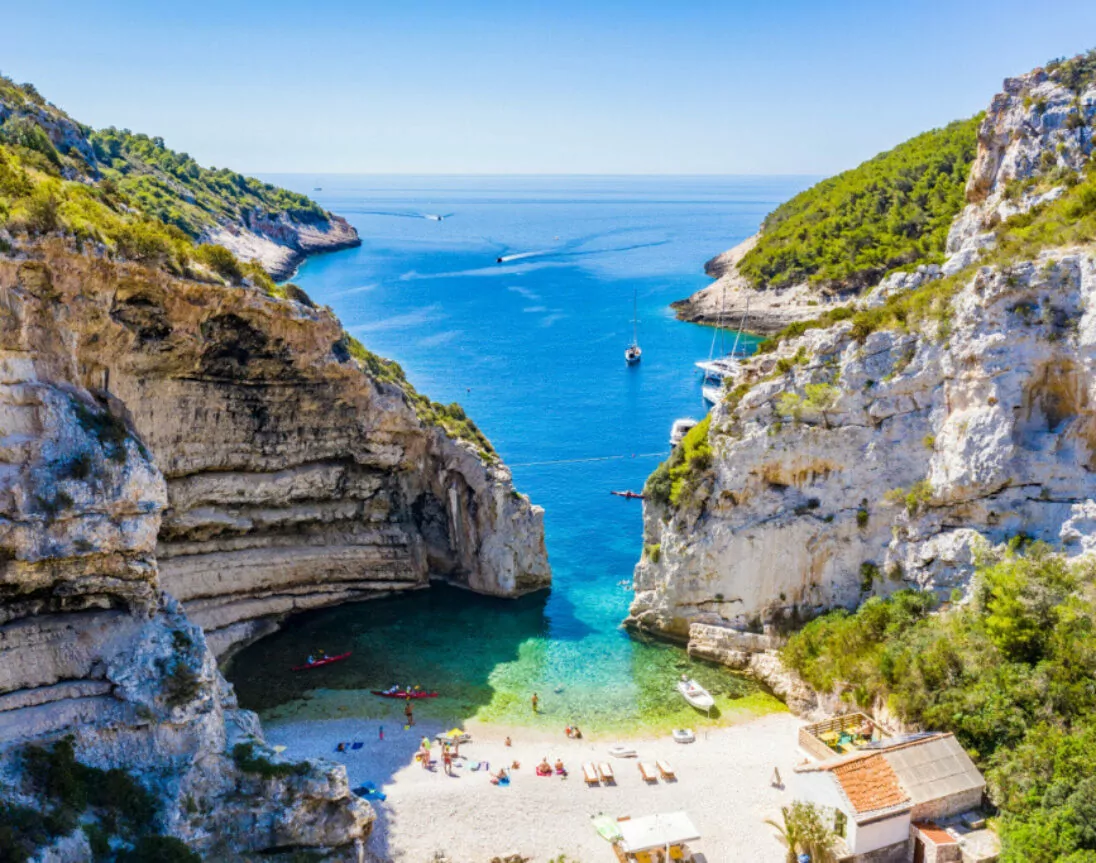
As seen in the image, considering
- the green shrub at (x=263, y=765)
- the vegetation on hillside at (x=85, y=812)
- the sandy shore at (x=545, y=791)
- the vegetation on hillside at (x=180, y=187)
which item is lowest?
the sandy shore at (x=545, y=791)

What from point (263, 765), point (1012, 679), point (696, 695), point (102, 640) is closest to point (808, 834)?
point (1012, 679)

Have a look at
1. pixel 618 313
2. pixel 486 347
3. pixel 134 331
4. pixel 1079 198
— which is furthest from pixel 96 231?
pixel 618 313

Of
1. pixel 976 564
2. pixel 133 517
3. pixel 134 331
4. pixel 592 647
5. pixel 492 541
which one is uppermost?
pixel 134 331

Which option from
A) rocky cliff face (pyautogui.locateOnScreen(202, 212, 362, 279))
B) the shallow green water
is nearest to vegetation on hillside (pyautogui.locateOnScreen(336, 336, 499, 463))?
the shallow green water

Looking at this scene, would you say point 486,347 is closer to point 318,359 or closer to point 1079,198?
point 318,359

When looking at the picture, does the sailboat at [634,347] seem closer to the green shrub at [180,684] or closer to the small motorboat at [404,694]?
the small motorboat at [404,694]

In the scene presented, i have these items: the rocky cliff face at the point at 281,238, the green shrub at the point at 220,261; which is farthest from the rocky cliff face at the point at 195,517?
the rocky cliff face at the point at 281,238

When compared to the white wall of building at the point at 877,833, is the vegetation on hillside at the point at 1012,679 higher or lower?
higher
